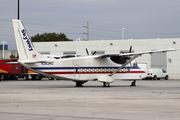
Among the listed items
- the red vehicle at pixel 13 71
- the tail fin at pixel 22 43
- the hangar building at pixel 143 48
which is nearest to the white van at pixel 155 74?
the hangar building at pixel 143 48

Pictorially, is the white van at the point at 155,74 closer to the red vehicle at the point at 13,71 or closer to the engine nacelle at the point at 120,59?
the red vehicle at the point at 13,71

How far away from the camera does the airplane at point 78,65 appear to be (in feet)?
82.7

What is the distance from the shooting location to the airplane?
25203 mm

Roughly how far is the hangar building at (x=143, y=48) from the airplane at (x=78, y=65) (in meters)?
27.8

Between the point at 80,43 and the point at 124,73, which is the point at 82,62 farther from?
the point at 80,43

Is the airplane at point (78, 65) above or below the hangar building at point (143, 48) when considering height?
below

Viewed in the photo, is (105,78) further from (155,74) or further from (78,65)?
(155,74)

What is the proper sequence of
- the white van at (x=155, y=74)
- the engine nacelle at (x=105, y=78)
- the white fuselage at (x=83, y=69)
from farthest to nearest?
the white van at (x=155, y=74), the engine nacelle at (x=105, y=78), the white fuselage at (x=83, y=69)

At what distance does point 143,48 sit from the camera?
187 ft

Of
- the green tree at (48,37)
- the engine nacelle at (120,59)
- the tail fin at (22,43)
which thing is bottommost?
the engine nacelle at (120,59)

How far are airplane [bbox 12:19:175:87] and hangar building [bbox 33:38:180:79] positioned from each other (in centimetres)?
2779

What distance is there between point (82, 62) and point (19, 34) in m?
6.63

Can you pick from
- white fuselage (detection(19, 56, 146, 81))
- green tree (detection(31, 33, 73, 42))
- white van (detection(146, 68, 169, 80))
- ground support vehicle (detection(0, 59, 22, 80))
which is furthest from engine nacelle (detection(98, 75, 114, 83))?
green tree (detection(31, 33, 73, 42))

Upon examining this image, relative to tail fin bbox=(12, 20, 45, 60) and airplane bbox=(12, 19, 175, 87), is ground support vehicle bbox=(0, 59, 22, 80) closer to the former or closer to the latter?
airplane bbox=(12, 19, 175, 87)
